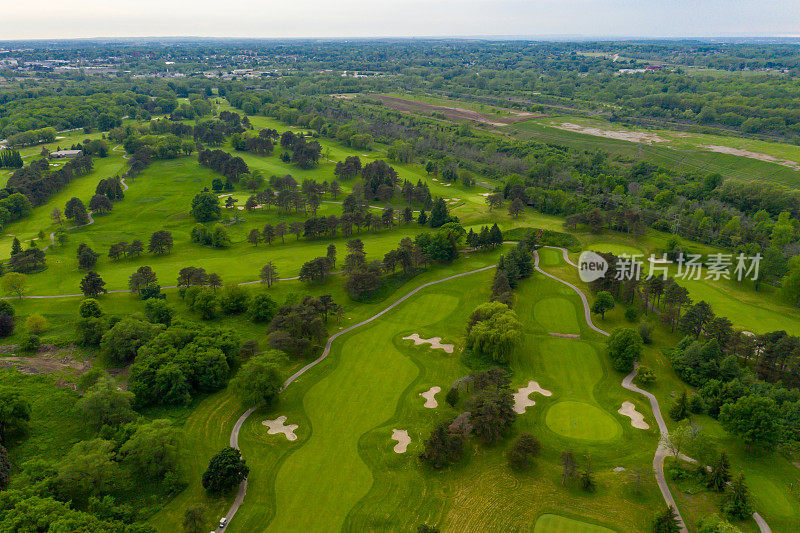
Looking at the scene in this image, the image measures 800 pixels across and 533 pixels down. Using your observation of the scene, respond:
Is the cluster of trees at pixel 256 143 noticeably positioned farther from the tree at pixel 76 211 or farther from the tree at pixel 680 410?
the tree at pixel 680 410

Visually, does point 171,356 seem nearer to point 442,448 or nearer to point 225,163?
point 442,448

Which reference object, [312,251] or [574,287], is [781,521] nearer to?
[574,287]

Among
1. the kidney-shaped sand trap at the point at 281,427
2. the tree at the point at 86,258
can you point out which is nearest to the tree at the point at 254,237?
the tree at the point at 86,258

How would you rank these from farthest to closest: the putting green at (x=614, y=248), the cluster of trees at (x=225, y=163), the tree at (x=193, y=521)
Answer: the cluster of trees at (x=225, y=163)
the putting green at (x=614, y=248)
the tree at (x=193, y=521)

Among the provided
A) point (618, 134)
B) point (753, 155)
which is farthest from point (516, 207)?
point (618, 134)

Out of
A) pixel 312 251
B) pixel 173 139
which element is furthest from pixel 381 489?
pixel 173 139
